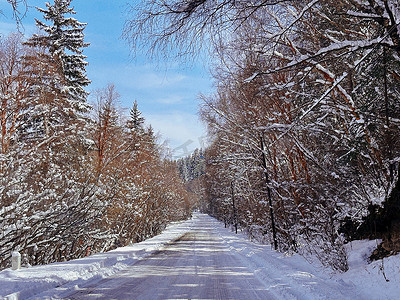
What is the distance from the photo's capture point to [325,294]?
17.3 feet

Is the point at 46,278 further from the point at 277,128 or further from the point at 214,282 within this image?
the point at 277,128

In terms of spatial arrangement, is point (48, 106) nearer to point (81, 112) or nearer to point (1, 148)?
point (1, 148)

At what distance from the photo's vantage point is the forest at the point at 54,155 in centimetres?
918

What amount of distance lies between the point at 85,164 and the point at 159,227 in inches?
→ 927

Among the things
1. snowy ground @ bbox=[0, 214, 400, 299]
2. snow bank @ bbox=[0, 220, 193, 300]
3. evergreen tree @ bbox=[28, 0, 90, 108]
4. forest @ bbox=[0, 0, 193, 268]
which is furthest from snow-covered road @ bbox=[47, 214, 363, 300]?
evergreen tree @ bbox=[28, 0, 90, 108]

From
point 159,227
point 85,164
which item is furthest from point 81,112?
point 159,227

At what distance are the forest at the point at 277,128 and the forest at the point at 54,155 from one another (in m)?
0.06

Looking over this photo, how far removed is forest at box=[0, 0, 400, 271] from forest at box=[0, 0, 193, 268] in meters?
0.06

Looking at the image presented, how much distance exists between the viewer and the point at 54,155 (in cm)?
1305

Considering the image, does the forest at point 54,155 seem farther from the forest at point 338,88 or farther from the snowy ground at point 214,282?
the forest at point 338,88

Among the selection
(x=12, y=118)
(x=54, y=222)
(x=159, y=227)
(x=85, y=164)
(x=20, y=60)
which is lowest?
(x=159, y=227)

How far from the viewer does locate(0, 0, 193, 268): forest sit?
30.1 feet

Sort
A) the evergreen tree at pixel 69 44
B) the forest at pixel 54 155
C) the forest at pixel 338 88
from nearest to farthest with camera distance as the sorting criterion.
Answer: the forest at pixel 338 88 → the forest at pixel 54 155 → the evergreen tree at pixel 69 44

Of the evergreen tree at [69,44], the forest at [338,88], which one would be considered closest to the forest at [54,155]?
the evergreen tree at [69,44]
